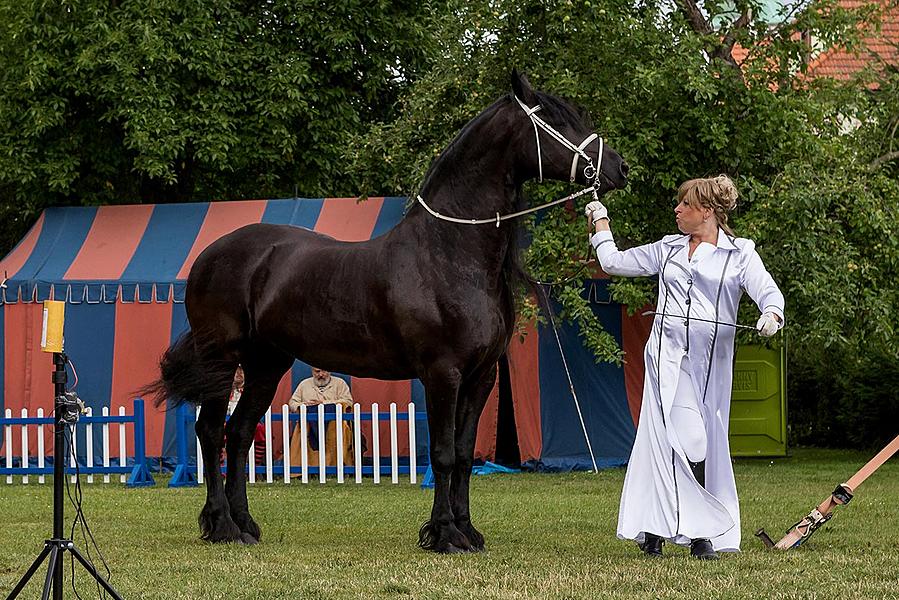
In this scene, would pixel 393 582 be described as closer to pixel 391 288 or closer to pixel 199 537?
pixel 391 288

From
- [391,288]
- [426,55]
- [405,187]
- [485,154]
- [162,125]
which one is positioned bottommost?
[391,288]

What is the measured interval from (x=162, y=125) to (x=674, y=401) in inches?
455

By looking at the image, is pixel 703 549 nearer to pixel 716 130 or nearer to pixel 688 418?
pixel 688 418

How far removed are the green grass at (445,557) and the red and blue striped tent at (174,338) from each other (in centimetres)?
285

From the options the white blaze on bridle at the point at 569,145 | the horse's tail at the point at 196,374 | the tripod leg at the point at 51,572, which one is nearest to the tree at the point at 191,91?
the horse's tail at the point at 196,374

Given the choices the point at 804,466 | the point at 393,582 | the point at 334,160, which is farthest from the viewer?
the point at 334,160

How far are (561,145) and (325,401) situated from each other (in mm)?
7953

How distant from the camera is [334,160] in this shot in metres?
18.7

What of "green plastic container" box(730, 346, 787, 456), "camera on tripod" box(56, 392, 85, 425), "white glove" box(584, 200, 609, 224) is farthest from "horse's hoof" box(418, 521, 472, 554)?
"green plastic container" box(730, 346, 787, 456)

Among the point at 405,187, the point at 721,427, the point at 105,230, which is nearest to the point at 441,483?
the point at 721,427

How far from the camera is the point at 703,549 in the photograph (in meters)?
6.55

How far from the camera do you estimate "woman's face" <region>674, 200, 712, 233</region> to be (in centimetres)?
664

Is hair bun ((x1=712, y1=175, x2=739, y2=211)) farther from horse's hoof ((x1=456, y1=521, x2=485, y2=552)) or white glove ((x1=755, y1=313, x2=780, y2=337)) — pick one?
horse's hoof ((x1=456, y1=521, x2=485, y2=552))

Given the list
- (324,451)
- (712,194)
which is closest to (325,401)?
(324,451)
